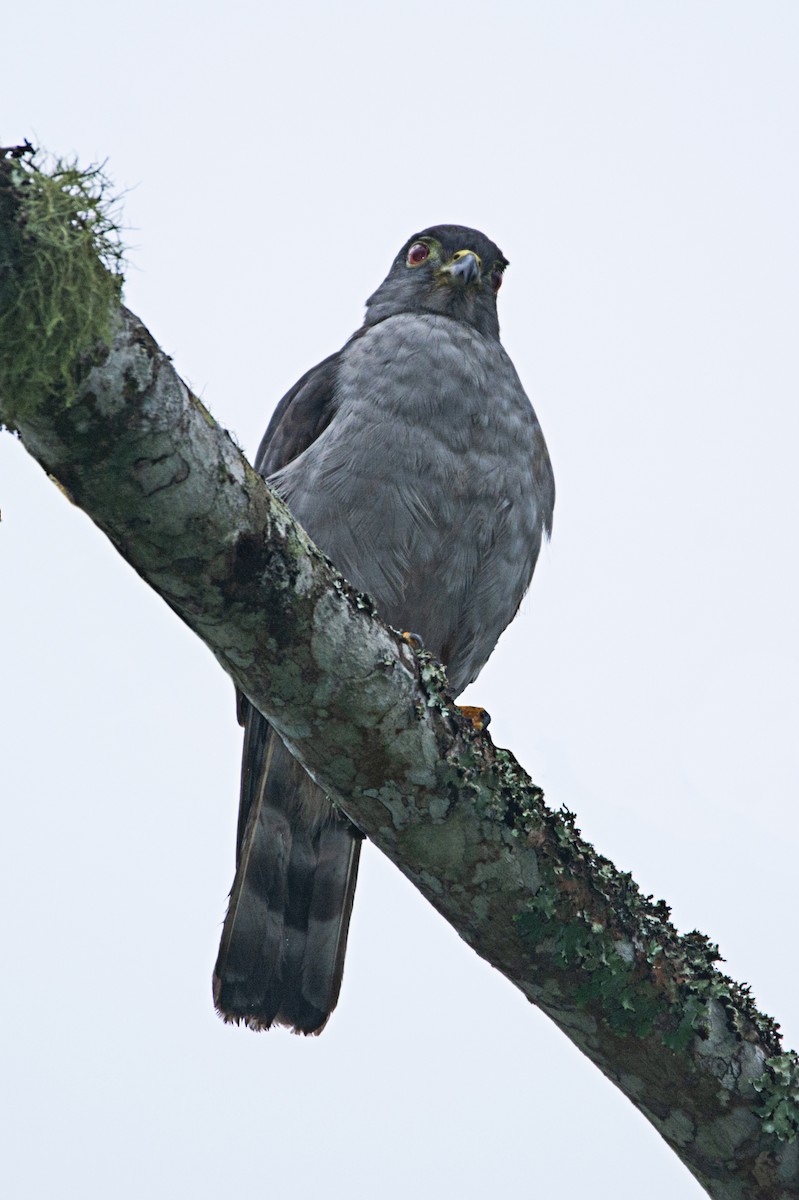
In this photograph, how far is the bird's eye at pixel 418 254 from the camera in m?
5.72

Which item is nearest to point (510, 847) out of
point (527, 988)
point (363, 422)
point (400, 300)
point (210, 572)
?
point (527, 988)

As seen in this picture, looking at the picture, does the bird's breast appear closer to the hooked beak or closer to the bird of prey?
the bird of prey

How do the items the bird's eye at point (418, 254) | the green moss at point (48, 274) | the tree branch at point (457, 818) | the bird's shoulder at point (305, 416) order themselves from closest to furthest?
1. the green moss at point (48, 274)
2. the tree branch at point (457, 818)
3. the bird's shoulder at point (305, 416)
4. the bird's eye at point (418, 254)

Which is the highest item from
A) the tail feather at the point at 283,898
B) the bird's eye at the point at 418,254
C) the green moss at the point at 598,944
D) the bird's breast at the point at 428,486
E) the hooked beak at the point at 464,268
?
Result: the bird's eye at the point at 418,254

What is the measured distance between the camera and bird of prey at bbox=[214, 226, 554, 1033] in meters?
4.49

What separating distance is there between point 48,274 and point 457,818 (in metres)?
1.55

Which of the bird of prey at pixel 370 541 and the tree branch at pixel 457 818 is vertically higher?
the bird of prey at pixel 370 541

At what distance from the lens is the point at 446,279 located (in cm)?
552

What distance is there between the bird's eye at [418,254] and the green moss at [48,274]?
3.66 m

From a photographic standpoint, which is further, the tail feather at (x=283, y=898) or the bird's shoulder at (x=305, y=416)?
the bird's shoulder at (x=305, y=416)

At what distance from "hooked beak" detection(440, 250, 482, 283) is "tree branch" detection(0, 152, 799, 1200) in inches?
111

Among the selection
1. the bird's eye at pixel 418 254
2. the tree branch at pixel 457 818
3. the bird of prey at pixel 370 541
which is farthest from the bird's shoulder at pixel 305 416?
the tree branch at pixel 457 818

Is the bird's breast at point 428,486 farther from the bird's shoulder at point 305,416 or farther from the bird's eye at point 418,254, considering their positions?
the bird's eye at point 418,254

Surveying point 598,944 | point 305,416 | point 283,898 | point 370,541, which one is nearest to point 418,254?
point 305,416
